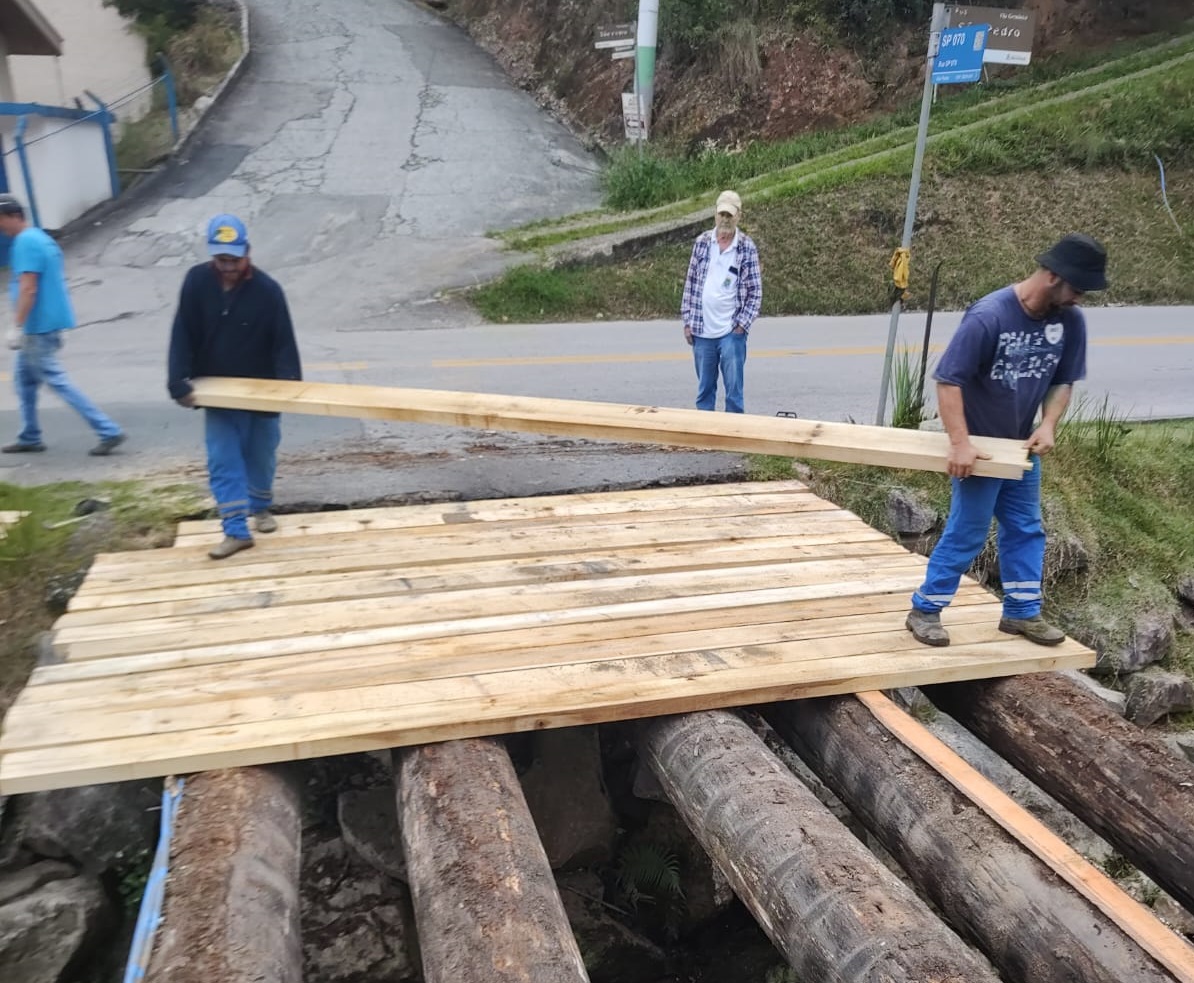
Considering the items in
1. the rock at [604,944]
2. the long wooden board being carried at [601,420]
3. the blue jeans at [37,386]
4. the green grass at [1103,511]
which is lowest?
the rock at [604,944]

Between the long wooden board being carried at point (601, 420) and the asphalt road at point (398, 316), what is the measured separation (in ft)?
3.72

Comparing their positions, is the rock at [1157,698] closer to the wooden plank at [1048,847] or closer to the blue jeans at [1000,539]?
the blue jeans at [1000,539]

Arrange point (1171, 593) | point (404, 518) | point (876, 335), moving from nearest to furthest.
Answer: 1. point (404, 518)
2. point (1171, 593)
3. point (876, 335)

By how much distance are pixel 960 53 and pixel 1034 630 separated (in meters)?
3.74

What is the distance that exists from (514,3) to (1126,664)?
21.8 m

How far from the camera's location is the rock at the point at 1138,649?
596 centimetres

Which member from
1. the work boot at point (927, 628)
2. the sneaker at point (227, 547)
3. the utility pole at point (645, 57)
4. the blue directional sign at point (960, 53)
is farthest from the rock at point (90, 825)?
the utility pole at point (645, 57)

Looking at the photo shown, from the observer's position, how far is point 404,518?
17.8ft

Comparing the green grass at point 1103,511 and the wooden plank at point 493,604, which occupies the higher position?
the wooden plank at point 493,604

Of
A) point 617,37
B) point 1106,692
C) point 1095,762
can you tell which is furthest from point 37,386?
point 617,37

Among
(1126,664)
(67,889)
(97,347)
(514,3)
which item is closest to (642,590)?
(67,889)

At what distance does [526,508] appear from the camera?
5680mm

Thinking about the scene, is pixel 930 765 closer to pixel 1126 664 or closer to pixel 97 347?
pixel 1126 664

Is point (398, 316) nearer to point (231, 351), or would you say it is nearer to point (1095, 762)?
point (231, 351)
